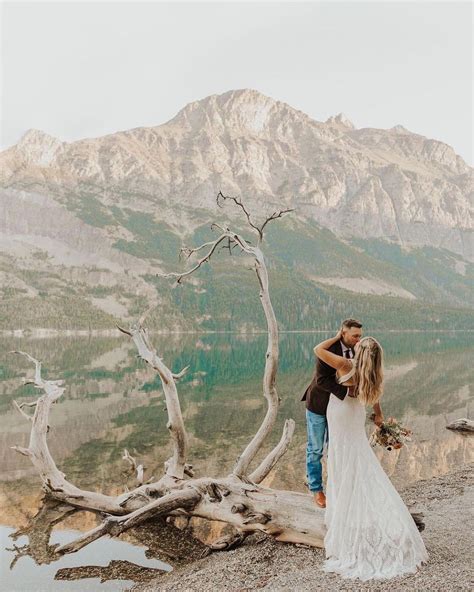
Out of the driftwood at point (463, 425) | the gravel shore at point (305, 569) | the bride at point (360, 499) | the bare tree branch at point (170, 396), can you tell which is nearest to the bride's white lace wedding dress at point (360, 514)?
the bride at point (360, 499)

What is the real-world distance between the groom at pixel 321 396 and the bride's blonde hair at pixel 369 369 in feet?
1.53

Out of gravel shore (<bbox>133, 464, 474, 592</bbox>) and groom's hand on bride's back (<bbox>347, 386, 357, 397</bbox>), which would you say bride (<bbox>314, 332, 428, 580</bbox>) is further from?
gravel shore (<bbox>133, 464, 474, 592</bbox>)

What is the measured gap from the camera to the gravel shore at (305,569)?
9188 millimetres

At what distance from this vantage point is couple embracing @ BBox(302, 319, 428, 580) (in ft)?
32.0

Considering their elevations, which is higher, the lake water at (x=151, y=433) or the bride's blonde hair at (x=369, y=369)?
the bride's blonde hair at (x=369, y=369)

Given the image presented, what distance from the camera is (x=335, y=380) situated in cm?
1077

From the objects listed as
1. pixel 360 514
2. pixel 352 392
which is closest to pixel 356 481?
pixel 360 514

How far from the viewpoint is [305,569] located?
10570mm

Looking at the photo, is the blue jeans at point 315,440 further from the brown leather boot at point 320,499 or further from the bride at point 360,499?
the bride at point 360,499

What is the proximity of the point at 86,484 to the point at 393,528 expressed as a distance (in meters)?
15.7

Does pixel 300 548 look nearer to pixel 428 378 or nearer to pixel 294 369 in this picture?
pixel 428 378

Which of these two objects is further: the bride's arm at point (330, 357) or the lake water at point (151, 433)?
the lake water at point (151, 433)

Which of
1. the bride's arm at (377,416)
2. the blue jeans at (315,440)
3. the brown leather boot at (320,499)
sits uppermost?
the bride's arm at (377,416)

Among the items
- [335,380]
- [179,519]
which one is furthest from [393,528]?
[179,519]
